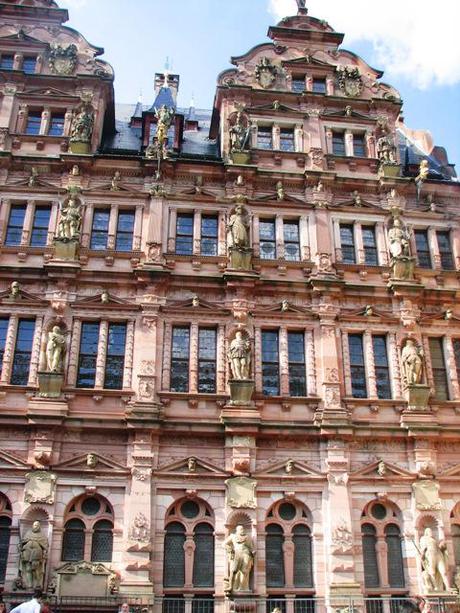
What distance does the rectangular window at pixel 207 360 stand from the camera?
74.2ft

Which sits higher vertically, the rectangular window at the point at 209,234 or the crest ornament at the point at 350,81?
the crest ornament at the point at 350,81

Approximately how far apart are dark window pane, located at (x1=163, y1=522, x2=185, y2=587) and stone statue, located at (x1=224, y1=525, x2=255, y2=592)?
1.53 meters

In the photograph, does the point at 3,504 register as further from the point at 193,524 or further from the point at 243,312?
the point at 243,312

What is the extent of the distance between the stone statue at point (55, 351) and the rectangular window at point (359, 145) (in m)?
14.1

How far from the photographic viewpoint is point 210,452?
21547 mm

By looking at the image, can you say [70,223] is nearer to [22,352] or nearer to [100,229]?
[100,229]

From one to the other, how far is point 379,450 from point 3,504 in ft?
39.5

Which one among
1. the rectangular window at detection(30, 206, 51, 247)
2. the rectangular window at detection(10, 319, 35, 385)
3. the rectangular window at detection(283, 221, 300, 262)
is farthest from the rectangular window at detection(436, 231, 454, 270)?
the rectangular window at detection(10, 319, 35, 385)

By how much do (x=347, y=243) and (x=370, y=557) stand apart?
11.3m

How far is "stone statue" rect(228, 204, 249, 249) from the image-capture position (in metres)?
24.4

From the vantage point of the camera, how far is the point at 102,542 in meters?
20.3

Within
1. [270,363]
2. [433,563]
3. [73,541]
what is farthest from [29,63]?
[433,563]

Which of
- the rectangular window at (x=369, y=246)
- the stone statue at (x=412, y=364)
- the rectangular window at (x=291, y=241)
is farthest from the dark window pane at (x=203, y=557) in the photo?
the rectangular window at (x=369, y=246)

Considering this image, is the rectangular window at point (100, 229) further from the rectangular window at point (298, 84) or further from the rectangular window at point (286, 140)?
the rectangular window at point (298, 84)
